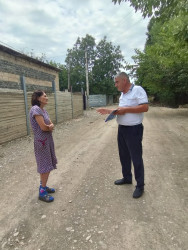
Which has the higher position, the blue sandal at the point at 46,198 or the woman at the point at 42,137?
the woman at the point at 42,137

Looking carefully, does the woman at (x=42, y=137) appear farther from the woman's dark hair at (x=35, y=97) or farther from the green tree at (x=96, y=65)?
the green tree at (x=96, y=65)

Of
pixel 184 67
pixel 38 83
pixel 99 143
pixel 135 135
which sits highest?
pixel 184 67

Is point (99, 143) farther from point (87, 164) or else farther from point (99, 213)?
point (99, 213)

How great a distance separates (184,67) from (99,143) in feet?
36.0

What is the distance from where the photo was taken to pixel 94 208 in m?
2.90

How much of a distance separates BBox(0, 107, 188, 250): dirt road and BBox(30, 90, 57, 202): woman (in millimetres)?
415

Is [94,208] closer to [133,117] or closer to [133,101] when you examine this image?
[133,117]

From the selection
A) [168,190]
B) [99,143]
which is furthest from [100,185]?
[99,143]

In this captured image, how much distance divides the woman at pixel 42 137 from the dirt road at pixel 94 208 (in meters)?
0.42

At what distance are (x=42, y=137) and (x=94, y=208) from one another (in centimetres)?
128

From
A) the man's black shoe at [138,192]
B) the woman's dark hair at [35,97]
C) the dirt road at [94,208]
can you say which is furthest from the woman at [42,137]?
the man's black shoe at [138,192]

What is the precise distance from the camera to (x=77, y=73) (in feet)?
123

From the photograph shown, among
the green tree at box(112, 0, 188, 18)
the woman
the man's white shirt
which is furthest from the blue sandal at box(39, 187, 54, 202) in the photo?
the green tree at box(112, 0, 188, 18)

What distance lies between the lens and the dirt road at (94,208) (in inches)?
89.1
